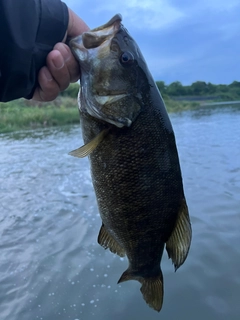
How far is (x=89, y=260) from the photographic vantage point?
5453 millimetres

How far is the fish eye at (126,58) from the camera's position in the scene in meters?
2.16

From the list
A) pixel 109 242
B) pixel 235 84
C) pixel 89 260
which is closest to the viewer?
pixel 109 242

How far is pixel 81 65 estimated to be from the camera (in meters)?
2.15

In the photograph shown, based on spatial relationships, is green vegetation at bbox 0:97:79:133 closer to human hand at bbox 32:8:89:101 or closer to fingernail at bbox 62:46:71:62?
human hand at bbox 32:8:89:101

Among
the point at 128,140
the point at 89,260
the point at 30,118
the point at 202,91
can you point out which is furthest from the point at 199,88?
the point at 128,140

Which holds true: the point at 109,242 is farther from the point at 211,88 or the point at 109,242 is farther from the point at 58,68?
the point at 211,88

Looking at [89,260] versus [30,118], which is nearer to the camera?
[89,260]

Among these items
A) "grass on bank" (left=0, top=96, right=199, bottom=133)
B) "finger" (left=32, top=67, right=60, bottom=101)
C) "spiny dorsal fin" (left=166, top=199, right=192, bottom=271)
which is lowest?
"grass on bank" (left=0, top=96, right=199, bottom=133)

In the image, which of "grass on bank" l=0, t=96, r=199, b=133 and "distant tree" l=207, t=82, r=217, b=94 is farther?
"distant tree" l=207, t=82, r=217, b=94

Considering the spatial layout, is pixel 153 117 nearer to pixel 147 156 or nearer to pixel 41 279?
pixel 147 156

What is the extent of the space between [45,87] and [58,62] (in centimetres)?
23

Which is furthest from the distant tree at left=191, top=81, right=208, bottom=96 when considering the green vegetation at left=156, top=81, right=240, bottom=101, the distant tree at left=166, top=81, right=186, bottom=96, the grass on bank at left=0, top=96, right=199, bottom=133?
the grass on bank at left=0, top=96, right=199, bottom=133

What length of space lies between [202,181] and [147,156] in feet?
22.9

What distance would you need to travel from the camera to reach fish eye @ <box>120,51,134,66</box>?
2158 millimetres
